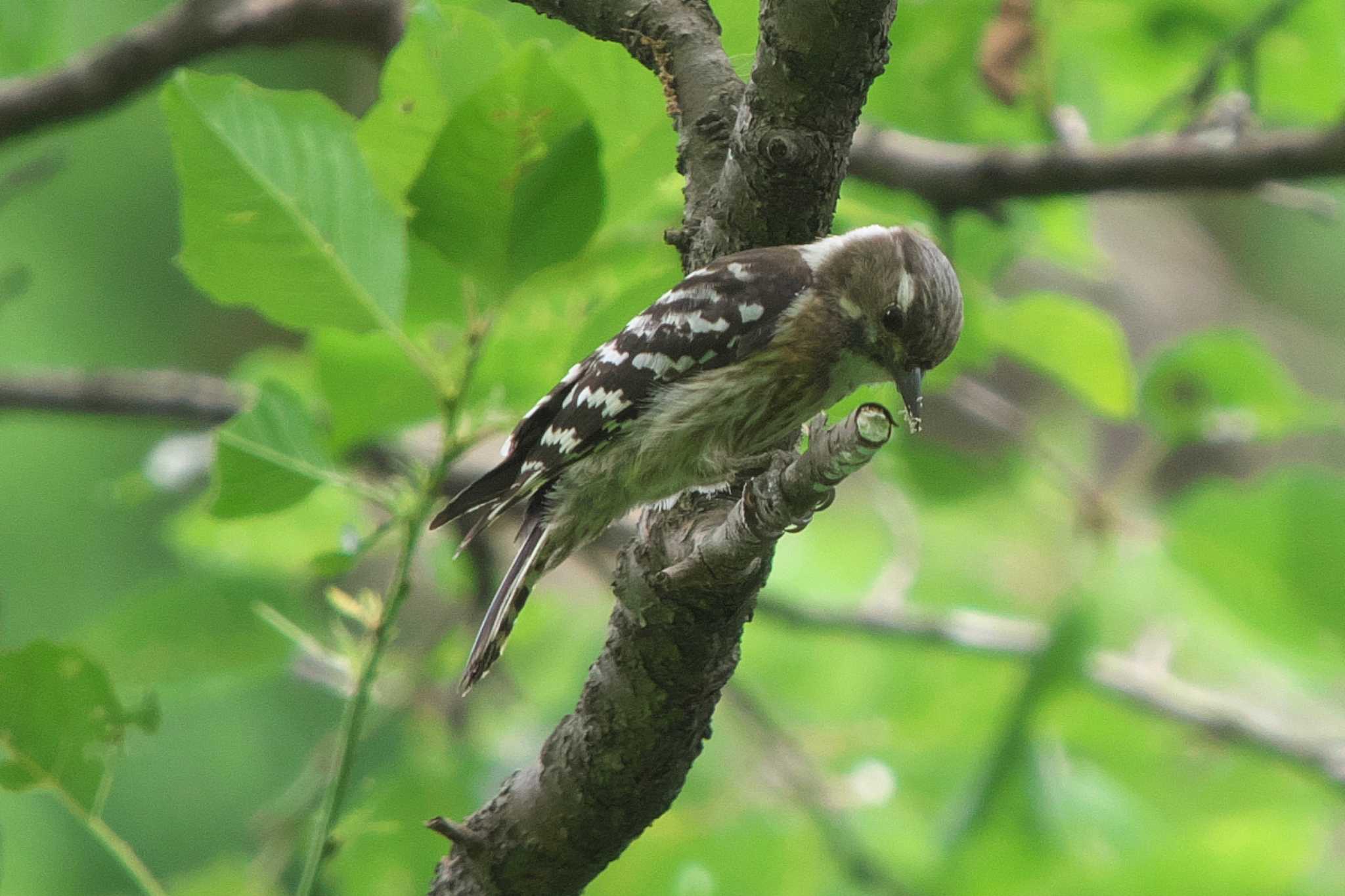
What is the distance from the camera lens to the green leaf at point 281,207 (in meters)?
1.33

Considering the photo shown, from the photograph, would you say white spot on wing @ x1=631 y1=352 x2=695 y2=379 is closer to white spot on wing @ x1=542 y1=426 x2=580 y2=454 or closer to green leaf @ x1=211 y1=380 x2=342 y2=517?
white spot on wing @ x1=542 y1=426 x2=580 y2=454

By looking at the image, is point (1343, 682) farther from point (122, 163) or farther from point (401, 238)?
point (122, 163)

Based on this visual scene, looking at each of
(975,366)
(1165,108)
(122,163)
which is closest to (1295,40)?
(1165,108)

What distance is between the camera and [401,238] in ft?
4.56

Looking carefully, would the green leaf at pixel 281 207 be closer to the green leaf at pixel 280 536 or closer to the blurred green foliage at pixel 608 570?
the blurred green foliage at pixel 608 570

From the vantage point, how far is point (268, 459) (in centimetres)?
132

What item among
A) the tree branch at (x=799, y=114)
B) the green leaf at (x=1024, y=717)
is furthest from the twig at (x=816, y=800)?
the tree branch at (x=799, y=114)

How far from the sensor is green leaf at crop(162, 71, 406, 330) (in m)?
1.33

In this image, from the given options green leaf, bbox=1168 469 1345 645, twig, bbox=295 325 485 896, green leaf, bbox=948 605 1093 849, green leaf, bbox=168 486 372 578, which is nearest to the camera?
twig, bbox=295 325 485 896

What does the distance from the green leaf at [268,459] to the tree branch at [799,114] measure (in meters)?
0.49

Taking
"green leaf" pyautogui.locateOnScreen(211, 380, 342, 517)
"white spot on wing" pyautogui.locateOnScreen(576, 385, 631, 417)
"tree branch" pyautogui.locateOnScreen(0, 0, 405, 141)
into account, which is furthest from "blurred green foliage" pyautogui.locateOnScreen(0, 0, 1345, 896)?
"tree branch" pyautogui.locateOnScreen(0, 0, 405, 141)

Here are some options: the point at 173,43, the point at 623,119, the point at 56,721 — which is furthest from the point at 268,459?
the point at 173,43

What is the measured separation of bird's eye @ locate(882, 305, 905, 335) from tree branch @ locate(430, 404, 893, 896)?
1.56 ft

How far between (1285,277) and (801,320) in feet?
27.5
